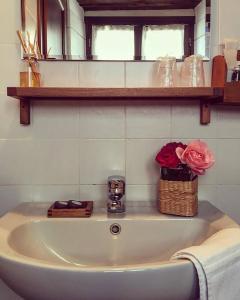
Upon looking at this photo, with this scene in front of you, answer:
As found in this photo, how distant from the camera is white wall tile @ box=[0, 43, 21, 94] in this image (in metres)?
1.20

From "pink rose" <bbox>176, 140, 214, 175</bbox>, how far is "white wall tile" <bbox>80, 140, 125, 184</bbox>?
0.79 ft

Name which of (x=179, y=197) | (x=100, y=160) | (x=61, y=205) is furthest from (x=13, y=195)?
(x=179, y=197)

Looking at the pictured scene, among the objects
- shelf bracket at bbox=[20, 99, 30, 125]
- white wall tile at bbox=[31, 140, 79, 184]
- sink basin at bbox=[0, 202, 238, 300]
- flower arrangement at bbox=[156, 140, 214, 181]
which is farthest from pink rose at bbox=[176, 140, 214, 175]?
shelf bracket at bbox=[20, 99, 30, 125]

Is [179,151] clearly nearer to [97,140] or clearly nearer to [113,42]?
[97,140]

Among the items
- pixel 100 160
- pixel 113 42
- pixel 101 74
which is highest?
pixel 113 42

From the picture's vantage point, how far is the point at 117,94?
1082mm

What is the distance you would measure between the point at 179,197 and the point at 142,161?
0.21 metres

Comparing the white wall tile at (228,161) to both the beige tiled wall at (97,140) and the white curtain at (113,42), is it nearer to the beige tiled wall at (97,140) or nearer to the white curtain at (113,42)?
the beige tiled wall at (97,140)

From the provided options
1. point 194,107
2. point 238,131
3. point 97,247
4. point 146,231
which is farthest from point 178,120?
point 97,247

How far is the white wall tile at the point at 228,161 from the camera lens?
49.1 inches

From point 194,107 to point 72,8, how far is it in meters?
0.53

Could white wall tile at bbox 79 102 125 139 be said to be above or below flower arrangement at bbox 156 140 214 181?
above

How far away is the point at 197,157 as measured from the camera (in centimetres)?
107

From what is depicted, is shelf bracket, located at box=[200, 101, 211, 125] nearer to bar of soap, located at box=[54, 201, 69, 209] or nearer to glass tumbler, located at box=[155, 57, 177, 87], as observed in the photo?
glass tumbler, located at box=[155, 57, 177, 87]
